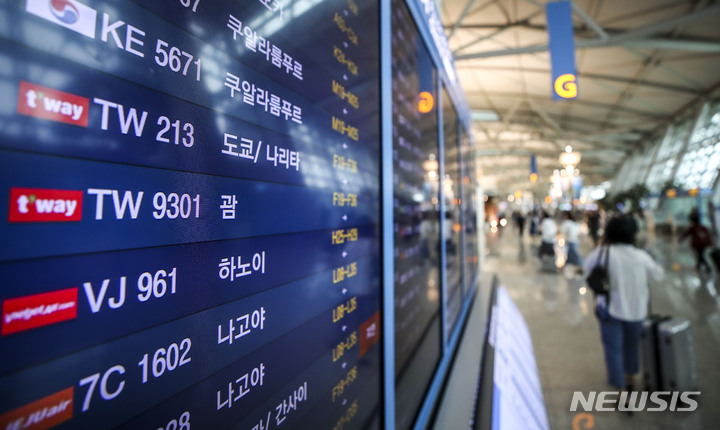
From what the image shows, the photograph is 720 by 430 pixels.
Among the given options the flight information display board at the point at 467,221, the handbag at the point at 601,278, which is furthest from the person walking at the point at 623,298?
the flight information display board at the point at 467,221

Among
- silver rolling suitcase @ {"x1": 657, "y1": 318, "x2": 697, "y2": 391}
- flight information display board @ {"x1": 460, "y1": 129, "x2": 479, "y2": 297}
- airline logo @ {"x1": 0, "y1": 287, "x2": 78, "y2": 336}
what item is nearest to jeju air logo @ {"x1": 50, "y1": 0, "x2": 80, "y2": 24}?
airline logo @ {"x1": 0, "y1": 287, "x2": 78, "y2": 336}

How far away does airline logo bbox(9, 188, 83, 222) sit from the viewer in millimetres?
376

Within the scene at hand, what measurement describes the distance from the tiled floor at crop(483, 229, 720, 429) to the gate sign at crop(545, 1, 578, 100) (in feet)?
9.22

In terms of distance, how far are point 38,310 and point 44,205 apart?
0.40ft

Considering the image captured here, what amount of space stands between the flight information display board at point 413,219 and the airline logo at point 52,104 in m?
1.19

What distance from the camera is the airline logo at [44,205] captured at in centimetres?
38

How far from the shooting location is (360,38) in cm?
123

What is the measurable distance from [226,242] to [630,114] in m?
26.4

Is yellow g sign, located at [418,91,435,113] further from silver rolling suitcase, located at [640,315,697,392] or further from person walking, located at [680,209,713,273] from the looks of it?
person walking, located at [680,209,713,273]

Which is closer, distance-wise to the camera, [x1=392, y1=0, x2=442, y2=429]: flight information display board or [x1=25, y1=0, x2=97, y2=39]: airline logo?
[x1=25, y1=0, x2=97, y2=39]: airline logo

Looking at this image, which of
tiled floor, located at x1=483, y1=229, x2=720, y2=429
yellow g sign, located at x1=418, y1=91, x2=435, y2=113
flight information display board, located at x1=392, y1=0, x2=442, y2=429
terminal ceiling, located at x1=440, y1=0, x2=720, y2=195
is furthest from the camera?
terminal ceiling, located at x1=440, y1=0, x2=720, y2=195

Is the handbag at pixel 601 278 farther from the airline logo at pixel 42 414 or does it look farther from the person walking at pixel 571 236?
the person walking at pixel 571 236

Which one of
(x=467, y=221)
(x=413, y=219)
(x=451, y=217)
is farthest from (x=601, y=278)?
(x=413, y=219)

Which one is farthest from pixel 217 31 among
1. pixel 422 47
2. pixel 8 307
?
pixel 422 47
